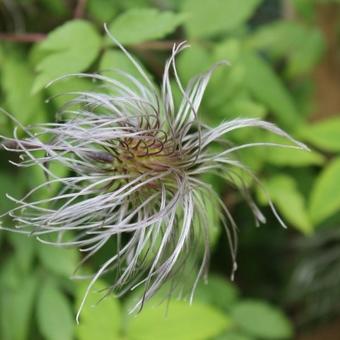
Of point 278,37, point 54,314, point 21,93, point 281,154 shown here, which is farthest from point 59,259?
point 278,37

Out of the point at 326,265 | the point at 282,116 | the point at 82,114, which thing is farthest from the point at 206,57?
the point at 326,265

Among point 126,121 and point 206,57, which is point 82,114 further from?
point 206,57

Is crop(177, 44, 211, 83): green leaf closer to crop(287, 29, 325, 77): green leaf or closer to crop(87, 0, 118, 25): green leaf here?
crop(87, 0, 118, 25): green leaf

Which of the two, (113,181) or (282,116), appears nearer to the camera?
(113,181)

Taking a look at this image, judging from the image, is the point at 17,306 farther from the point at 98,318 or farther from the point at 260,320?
the point at 260,320

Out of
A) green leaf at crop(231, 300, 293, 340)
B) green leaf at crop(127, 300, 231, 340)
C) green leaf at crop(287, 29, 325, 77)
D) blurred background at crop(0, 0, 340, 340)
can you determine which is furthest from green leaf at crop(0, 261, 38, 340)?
green leaf at crop(287, 29, 325, 77)

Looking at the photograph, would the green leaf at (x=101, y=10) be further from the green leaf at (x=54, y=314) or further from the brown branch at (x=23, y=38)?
the green leaf at (x=54, y=314)
